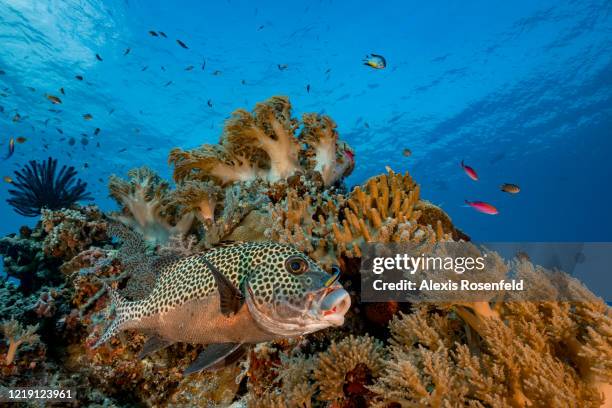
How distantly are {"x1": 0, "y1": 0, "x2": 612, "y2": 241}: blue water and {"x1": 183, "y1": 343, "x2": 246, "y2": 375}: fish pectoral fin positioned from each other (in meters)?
39.6

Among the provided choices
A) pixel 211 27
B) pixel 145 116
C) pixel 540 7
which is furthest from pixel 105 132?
pixel 540 7

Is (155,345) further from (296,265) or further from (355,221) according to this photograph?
(355,221)

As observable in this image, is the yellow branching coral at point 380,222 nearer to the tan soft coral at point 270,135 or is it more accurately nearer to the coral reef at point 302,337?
the coral reef at point 302,337

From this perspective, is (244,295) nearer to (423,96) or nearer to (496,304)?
(496,304)

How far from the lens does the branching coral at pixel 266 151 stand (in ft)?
21.4

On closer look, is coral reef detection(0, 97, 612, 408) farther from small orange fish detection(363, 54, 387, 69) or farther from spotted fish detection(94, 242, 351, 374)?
small orange fish detection(363, 54, 387, 69)

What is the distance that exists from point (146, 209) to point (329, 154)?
12.6 feet

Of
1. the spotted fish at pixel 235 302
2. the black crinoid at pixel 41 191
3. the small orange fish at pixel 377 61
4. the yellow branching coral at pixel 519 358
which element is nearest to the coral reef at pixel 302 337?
the yellow branching coral at pixel 519 358

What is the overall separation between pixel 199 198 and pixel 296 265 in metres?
3.74

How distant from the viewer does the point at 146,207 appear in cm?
634

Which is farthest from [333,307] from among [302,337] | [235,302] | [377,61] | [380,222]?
[377,61]

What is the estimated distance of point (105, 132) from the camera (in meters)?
47.8

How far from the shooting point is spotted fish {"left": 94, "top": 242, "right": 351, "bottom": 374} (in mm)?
2021

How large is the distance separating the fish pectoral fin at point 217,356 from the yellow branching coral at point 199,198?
340cm
